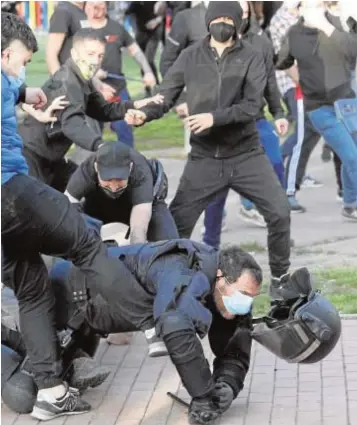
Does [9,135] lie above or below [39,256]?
above

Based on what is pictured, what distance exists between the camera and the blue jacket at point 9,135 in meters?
5.53

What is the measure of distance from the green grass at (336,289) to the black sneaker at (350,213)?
167 cm

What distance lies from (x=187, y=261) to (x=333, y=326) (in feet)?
2.28

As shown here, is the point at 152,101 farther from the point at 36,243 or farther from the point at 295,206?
the point at 295,206

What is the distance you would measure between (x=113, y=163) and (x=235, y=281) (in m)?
1.37

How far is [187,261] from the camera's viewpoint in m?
5.60

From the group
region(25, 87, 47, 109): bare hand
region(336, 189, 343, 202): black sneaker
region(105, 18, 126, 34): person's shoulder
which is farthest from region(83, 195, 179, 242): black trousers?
region(105, 18, 126, 34): person's shoulder

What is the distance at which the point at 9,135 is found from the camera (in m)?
5.65

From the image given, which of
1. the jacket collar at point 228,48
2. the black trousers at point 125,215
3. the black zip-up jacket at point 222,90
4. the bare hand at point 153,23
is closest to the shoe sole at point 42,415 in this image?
the black trousers at point 125,215

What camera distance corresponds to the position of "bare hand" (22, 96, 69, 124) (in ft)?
24.4

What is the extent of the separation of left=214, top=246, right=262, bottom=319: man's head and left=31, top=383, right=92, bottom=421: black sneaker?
83 centimetres

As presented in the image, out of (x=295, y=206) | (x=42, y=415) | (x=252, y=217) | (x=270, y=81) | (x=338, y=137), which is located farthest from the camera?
(x=295, y=206)

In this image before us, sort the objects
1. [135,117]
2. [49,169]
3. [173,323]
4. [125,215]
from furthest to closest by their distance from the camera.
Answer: [49,169], [135,117], [125,215], [173,323]

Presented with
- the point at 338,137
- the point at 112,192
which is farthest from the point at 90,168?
the point at 338,137
